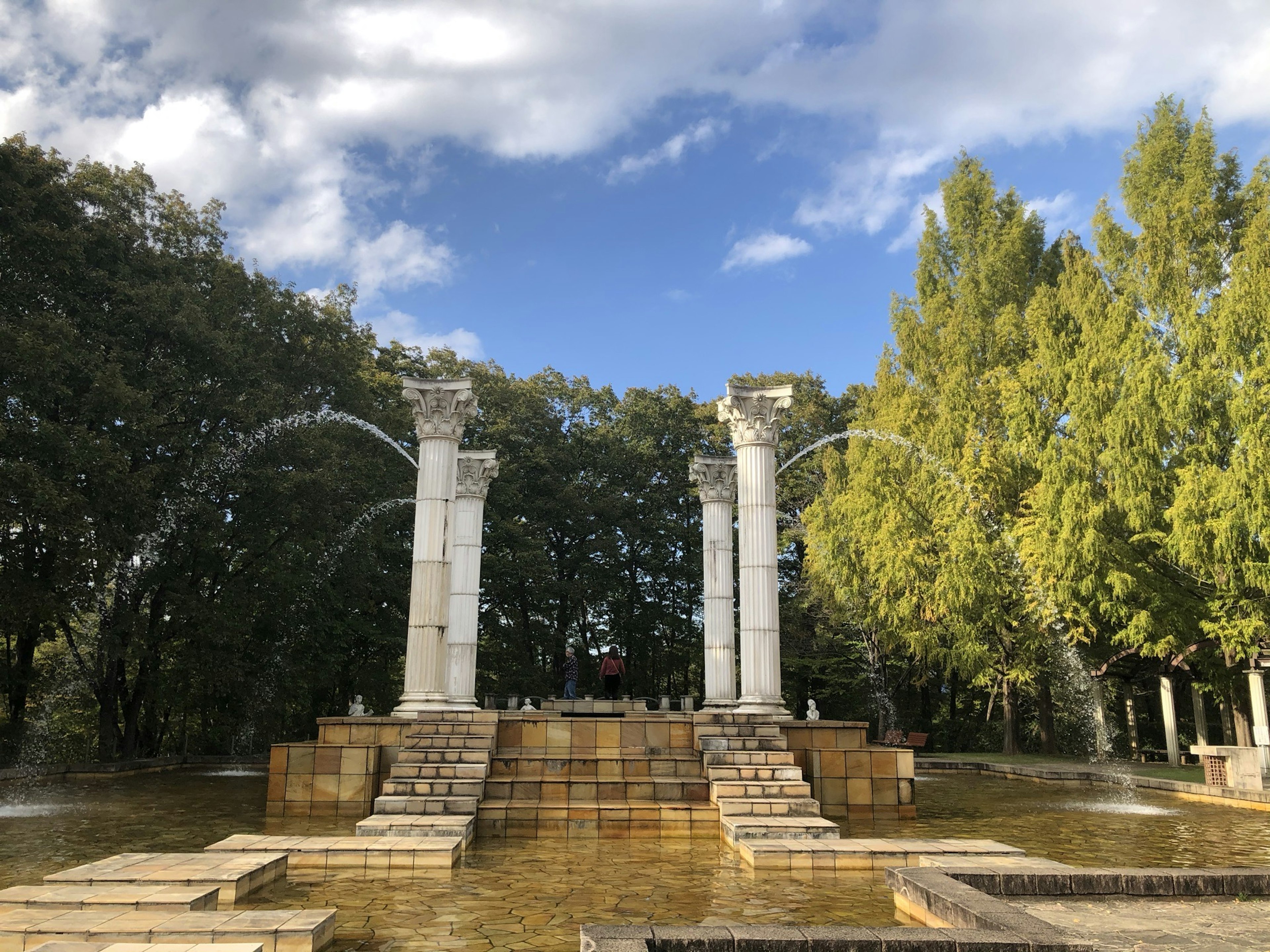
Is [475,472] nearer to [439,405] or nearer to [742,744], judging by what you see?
[439,405]

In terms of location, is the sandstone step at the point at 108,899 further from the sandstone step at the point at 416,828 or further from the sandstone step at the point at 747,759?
the sandstone step at the point at 747,759

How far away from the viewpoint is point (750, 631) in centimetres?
1812

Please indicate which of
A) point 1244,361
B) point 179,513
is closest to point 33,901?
point 179,513

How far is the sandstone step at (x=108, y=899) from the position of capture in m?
7.11

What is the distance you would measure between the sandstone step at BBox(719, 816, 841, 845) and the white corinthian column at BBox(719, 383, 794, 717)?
5071mm

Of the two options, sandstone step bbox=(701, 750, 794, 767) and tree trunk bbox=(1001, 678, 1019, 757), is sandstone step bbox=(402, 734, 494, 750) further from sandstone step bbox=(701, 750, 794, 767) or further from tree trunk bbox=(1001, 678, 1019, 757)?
tree trunk bbox=(1001, 678, 1019, 757)

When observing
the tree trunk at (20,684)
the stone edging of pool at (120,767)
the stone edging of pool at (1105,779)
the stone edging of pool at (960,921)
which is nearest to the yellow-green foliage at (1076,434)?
the stone edging of pool at (1105,779)

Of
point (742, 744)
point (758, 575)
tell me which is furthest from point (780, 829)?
point (758, 575)

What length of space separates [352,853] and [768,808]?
18.8 ft

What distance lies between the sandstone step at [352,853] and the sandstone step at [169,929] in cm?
327

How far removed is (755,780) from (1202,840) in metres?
5.79

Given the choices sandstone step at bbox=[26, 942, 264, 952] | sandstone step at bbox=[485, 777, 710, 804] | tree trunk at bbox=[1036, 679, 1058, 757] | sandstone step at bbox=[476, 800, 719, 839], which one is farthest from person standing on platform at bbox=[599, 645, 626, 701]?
sandstone step at bbox=[26, 942, 264, 952]

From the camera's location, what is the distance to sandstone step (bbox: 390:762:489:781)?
14.3m

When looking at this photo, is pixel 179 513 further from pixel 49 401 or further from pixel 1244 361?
pixel 1244 361
